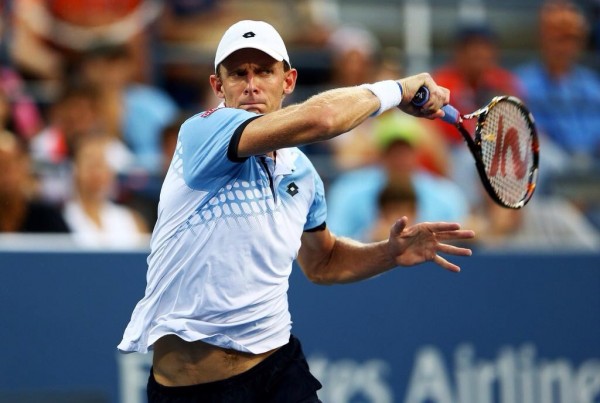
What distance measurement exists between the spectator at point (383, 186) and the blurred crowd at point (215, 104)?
13 mm

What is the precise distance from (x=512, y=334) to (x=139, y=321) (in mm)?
3570

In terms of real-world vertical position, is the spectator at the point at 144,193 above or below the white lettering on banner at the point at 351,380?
above

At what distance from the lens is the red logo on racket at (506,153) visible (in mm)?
4895

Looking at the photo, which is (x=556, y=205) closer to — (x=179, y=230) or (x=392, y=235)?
(x=392, y=235)

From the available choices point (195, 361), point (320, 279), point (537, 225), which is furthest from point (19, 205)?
point (537, 225)

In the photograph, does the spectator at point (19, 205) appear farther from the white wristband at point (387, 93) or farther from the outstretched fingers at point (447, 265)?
the white wristband at point (387, 93)

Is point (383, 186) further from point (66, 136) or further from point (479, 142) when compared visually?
point (479, 142)

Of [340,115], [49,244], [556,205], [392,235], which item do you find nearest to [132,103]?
[49,244]

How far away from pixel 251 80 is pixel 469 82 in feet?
18.8

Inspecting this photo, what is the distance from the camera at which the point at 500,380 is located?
23.2 feet

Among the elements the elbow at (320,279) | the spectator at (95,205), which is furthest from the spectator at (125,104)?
the elbow at (320,279)

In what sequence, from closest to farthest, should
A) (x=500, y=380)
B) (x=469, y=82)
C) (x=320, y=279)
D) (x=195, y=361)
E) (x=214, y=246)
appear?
(x=214, y=246) < (x=195, y=361) < (x=320, y=279) < (x=500, y=380) < (x=469, y=82)

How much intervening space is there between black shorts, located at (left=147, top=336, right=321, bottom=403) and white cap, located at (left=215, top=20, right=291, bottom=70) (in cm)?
117

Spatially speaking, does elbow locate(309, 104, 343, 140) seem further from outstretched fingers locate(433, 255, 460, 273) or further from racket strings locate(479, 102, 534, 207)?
racket strings locate(479, 102, 534, 207)
